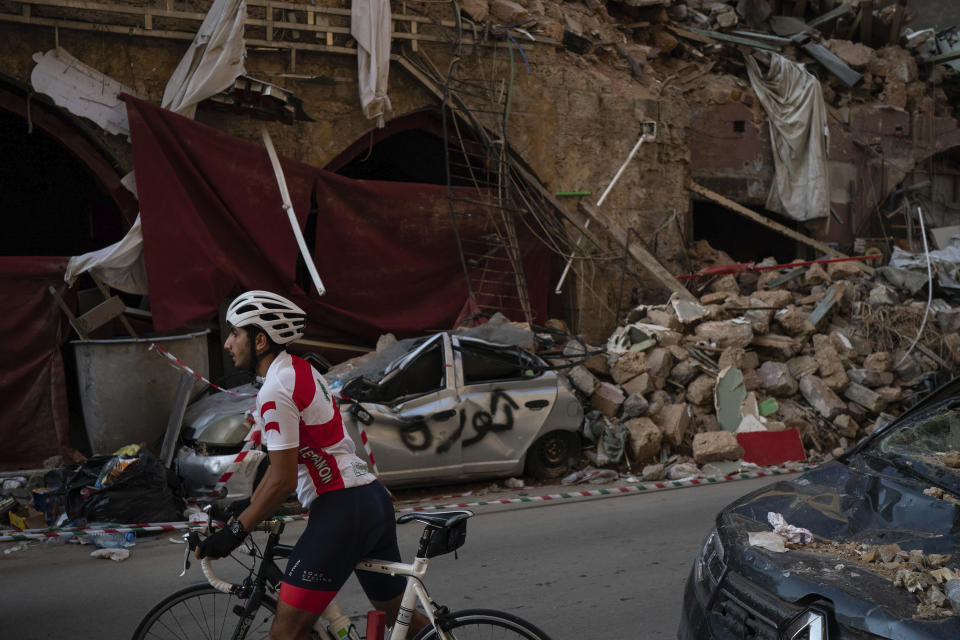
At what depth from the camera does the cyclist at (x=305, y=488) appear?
2.99 m

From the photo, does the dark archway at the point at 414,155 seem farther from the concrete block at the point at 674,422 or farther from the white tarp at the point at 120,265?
the concrete block at the point at 674,422

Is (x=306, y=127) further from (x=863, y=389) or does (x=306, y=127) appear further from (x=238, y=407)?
(x=863, y=389)

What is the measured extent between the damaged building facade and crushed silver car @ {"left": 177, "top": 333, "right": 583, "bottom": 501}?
2393 mm

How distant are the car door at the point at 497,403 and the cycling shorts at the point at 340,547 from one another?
5.24 metres

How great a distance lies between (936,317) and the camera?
503 inches

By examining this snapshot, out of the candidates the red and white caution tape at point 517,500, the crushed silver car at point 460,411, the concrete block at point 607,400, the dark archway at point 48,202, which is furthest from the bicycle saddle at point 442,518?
the dark archway at point 48,202

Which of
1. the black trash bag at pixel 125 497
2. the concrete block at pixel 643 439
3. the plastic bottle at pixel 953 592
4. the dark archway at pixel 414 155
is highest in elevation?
the dark archway at pixel 414 155

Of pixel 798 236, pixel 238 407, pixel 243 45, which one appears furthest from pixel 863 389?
pixel 243 45

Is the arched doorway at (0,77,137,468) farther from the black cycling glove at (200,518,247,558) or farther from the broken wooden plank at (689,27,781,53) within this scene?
the broken wooden plank at (689,27,781,53)

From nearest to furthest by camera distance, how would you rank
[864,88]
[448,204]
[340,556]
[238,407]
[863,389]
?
1. [340,556]
2. [238,407]
3. [863,389]
4. [448,204]
5. [864,88]

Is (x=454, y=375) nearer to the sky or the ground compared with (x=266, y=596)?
nearer to the ground

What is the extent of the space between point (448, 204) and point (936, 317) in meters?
7.79

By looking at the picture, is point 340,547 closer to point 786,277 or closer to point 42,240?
point 786,277

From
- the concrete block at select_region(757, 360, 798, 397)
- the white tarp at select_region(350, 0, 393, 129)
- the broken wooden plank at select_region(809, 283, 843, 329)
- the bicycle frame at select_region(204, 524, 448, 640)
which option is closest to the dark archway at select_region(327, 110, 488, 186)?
the white tarp at select_region(350, 0, 393, 129)
